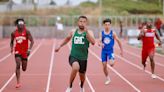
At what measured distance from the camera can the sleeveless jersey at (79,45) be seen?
477 inches

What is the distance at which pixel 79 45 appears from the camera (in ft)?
40.0

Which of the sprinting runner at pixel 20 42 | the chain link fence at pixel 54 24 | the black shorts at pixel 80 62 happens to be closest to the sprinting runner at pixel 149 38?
the sprinting runner at pixel 20 42

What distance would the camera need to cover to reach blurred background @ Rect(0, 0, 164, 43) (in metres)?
58.6

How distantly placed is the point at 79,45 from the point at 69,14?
183 ft

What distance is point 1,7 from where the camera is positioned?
6756 centimetres

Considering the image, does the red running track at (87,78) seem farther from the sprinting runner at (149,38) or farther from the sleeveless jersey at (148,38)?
the sleeveless jersey at (148,38)

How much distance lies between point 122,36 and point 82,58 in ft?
151

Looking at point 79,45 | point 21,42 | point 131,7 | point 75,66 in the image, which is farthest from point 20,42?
point 131,7

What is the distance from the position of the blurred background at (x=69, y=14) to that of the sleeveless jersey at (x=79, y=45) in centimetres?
3386

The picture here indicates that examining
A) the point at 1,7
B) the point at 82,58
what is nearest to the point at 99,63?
the point at 82,58

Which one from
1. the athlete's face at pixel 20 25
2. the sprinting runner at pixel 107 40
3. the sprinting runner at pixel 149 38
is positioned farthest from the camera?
the sprinting runner at pixel 149 38

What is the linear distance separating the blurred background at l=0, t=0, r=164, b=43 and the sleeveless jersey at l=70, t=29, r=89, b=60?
3386cm

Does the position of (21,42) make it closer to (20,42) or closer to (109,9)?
(20,42)

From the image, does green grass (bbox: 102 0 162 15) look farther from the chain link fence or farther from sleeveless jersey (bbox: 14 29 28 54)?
sleeveless jersey (bbox: 14 29 28 54)
